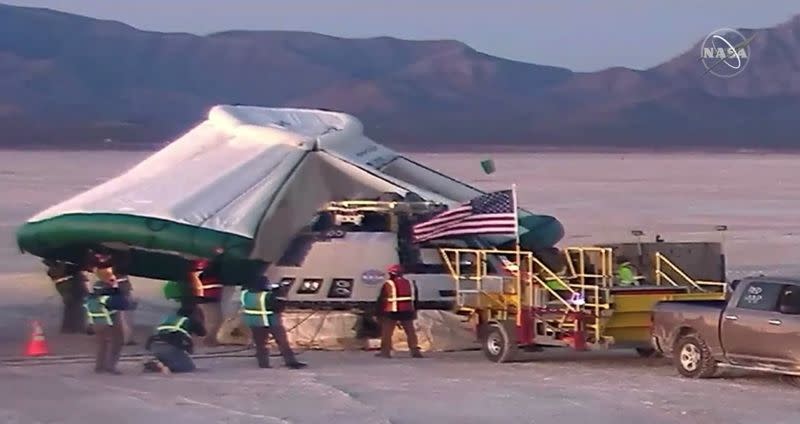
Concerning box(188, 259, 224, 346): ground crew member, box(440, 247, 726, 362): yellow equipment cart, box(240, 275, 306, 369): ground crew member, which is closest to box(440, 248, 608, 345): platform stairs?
box(440, 247, 726, 362): yellow equipment cart

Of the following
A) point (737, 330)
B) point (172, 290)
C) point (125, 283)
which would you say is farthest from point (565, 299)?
point (172, 290)

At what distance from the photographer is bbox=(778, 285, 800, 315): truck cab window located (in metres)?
20.0

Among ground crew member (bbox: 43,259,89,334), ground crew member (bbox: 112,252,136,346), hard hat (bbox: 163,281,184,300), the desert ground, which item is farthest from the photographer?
hard hat (bbox: 163,281,184,300)

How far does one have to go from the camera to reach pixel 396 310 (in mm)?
23906

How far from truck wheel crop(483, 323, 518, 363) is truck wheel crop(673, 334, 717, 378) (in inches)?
93.4

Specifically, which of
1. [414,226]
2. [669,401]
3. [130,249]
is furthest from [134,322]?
[669,401]

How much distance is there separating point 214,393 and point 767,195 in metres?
54.2

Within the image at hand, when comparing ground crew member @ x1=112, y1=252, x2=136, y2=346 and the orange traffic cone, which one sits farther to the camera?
ground crew member @ x1=112, y1=252, x2=136, y2=346

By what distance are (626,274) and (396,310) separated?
113 inches

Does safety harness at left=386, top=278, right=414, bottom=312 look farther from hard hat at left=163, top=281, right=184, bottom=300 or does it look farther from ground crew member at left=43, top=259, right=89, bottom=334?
ground crew member at left=43, top=259, right=89, bottom=334

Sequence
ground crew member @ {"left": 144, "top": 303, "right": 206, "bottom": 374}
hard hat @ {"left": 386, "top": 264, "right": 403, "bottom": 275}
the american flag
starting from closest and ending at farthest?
ground crew member @ {"left": 144, "top": 303, "right": 206, "bottom": 374}, hard hat @ {"left": 386, "top": 264, "right": 403, "bottom": 275}, the american flag

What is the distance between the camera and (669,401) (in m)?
18.7

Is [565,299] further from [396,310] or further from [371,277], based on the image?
[371,277]

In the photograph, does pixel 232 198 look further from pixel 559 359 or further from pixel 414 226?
pixel 559 359
